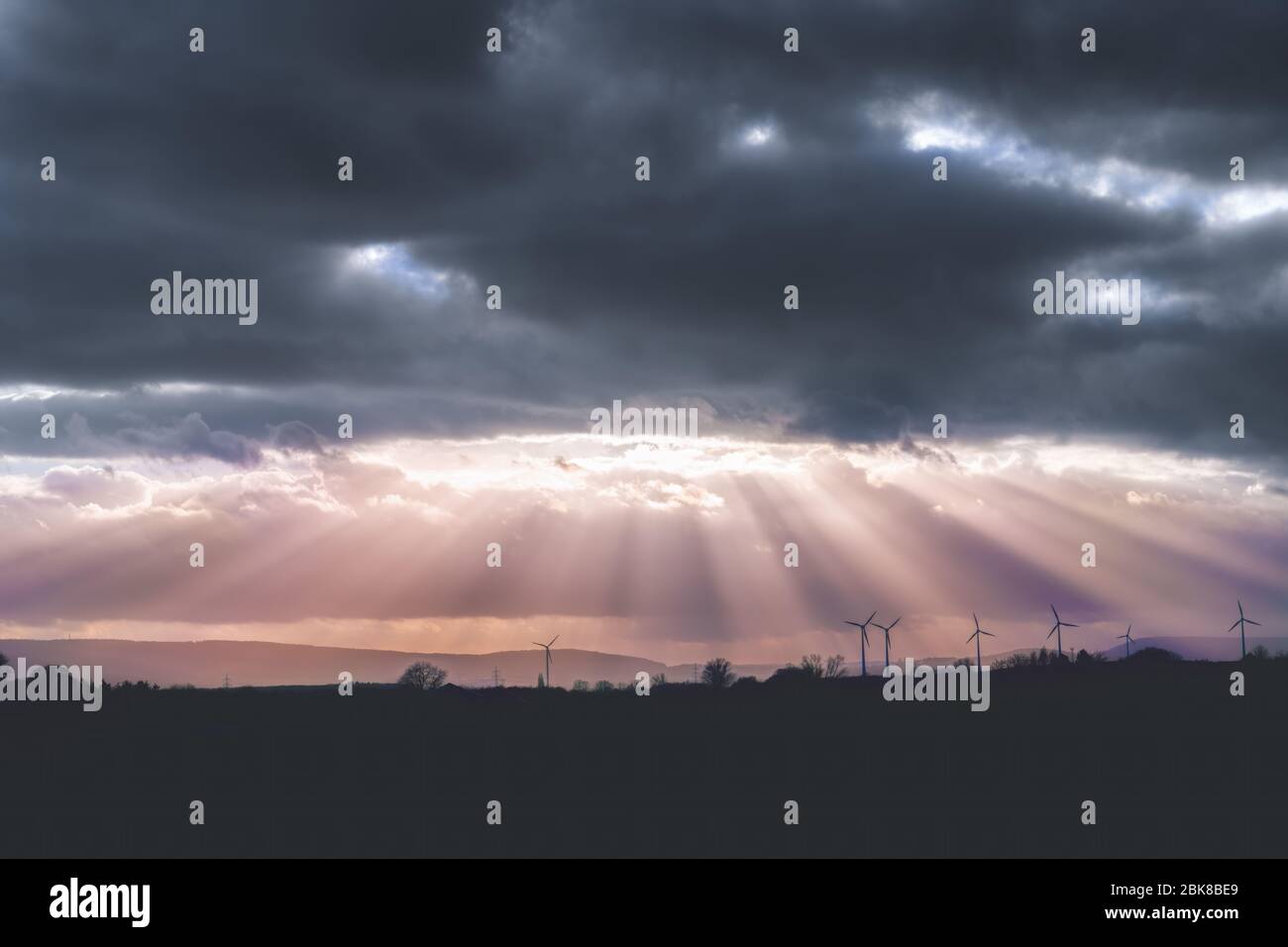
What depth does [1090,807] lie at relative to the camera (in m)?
178
